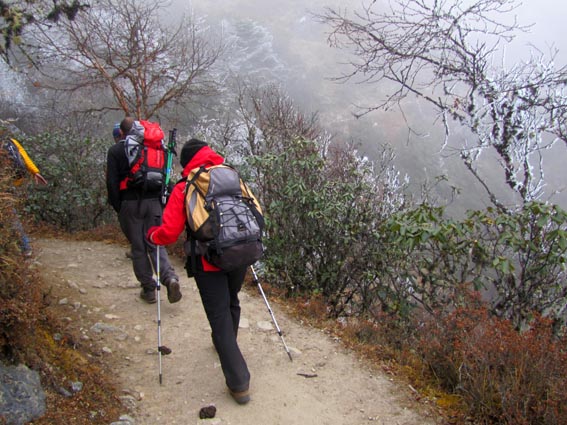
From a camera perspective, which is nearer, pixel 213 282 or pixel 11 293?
pixel 11 293

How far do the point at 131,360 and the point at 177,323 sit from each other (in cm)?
79

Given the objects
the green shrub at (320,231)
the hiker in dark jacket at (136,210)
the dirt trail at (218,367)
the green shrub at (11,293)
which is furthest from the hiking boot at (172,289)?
the green shrub at (11,293)

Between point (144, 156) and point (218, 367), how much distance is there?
7.13 feet

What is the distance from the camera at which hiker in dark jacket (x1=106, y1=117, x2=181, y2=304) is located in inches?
183

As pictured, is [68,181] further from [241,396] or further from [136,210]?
[241,396]

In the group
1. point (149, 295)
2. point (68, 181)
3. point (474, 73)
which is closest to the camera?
point (149, 295)

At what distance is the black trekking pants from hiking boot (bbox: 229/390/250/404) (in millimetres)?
31

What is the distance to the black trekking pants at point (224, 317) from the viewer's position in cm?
337

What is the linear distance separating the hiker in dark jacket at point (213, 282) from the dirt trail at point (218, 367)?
11.2 inches

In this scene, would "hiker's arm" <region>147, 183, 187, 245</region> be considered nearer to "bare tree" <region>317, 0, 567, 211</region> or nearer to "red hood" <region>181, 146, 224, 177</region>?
"red hood" <region>181, 146, 224, 177</region>

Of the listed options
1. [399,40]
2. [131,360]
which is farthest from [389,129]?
[131,360]

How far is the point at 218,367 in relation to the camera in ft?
13.3

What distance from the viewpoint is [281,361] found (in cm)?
426

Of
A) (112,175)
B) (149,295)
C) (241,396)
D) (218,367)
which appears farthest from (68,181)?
(241,396)
